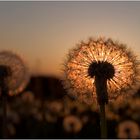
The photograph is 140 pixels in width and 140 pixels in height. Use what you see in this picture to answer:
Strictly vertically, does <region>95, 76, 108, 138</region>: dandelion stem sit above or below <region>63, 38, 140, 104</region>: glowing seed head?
below

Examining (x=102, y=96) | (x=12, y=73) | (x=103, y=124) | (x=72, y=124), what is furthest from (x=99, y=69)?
(x=72, y=124)

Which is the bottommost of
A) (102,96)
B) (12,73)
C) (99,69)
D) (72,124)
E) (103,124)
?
(72,124)

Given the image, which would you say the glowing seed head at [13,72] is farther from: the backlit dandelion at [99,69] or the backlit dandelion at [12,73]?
the backlit dandelion at [99,69]

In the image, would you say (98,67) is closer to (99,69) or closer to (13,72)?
(99,69)

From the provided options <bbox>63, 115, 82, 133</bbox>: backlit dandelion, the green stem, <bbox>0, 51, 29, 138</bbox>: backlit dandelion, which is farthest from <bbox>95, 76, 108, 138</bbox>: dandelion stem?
<bbox>63, 115, 82, 133</bbox>: backlit dandelion

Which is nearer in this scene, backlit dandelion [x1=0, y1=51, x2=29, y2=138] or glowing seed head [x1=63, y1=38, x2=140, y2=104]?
glowing seed head [x1=63, y1=38, x2=140, y2=104]

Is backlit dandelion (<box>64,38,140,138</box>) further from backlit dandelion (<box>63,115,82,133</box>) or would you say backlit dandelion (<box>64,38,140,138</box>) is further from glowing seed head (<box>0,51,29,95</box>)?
backlit dandelion (<box>63,115,82,133</box>)

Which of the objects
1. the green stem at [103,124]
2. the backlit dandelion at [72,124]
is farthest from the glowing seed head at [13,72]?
the backlit dandelion at [72,124]
